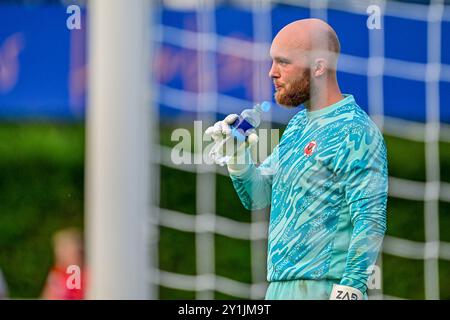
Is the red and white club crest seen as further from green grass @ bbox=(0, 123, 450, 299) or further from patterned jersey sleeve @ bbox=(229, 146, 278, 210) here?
green grass @ bbox=(0, 123, 450, 299)

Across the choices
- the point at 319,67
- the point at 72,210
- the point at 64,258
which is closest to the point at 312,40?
the point at 319,67

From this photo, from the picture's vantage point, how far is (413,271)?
3.48 metres

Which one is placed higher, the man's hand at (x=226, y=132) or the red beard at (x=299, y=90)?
the red beard at (x=299, y=90)

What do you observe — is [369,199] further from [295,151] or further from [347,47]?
[347,47]

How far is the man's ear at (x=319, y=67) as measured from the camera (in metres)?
1.56

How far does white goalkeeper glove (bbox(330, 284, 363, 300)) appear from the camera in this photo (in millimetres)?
1518

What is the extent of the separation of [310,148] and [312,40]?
148mm

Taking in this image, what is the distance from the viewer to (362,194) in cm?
149

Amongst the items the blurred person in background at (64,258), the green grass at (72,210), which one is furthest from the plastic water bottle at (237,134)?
the green grass at (72,210)

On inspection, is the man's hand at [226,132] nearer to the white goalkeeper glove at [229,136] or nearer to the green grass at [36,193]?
the white goalkeeper glove at [229,136]

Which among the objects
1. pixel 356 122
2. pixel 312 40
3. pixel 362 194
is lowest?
pixel 362 194

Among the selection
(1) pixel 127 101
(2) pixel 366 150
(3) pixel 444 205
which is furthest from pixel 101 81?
(3) pixel 444 205

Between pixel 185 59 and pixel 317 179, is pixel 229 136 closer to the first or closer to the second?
pixel 317 179
